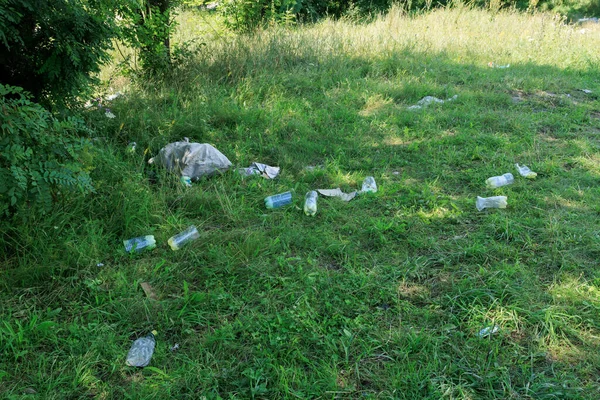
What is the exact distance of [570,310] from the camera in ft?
7.28

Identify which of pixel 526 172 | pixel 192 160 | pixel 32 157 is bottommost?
pixel 526 172

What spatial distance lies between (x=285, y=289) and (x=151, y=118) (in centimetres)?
253

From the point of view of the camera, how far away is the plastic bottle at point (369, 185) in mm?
3428

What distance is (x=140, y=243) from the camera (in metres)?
2.75

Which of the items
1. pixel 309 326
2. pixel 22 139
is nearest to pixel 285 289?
pixel 309 326

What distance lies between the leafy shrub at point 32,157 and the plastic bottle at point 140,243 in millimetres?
409

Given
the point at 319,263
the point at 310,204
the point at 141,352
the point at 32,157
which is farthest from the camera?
the point at 310,204

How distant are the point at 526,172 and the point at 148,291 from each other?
2.98m

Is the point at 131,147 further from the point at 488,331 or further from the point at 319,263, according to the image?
the point at 488,331

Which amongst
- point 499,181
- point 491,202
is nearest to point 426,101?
point 499,181

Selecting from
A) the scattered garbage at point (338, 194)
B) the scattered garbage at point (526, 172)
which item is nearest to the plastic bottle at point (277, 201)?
the scattered garbage at point (338, 194)

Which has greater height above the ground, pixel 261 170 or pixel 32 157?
pixel 32 157

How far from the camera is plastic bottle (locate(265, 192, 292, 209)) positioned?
3.24 metres

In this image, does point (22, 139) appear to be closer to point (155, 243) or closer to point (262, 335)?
point (155, 243)
